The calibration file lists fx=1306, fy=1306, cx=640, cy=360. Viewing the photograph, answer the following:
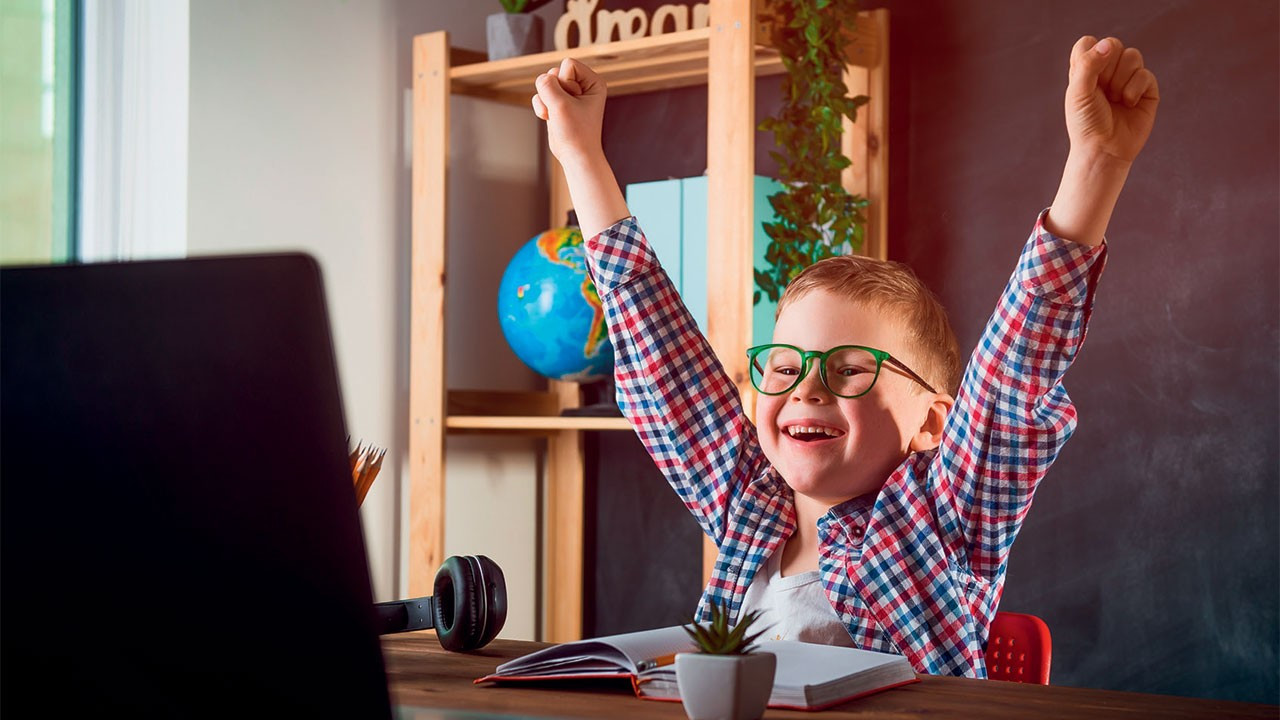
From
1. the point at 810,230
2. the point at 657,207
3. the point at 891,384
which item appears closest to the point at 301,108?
the point at 657,207

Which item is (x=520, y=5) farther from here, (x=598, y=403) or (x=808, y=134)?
(x=598, y=403)

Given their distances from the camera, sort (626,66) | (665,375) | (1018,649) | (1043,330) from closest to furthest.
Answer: (1043,330) < (1018,649) < (665,375) < (626,66)

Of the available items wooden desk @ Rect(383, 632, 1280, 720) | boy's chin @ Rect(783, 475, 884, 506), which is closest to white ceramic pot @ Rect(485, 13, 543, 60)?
boy's chin @ Rect(783, 475, 884, 506)

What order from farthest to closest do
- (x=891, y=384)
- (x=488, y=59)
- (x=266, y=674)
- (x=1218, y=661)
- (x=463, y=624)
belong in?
(x=488, y=59) → (x=1218, y=661) → (x=891, y=384) → (x=463, y=624) → (x=266, y=674)

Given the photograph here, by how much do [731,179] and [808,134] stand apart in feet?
0.66

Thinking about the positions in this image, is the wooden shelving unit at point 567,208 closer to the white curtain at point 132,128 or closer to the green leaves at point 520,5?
the green leaves at point 520,5

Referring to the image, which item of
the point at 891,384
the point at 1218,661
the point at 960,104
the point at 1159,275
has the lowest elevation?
the point at 1218,661

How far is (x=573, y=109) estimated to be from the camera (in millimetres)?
1442

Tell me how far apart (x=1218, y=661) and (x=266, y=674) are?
2.08 m

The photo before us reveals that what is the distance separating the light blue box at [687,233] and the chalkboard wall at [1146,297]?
0.36 m

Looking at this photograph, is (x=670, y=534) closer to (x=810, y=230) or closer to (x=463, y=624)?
(x=810, y=230)

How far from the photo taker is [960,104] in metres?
2.55

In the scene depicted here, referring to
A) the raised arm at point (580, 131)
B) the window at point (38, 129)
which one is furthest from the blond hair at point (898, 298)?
the window at point (38, 129)

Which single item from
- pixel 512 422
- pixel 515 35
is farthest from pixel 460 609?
pixel 515 35
